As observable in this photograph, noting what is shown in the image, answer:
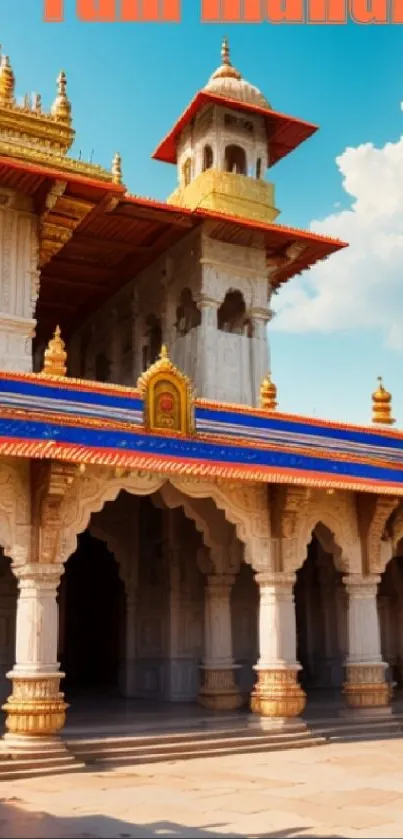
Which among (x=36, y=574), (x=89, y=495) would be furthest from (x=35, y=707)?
(x=89, y=495)

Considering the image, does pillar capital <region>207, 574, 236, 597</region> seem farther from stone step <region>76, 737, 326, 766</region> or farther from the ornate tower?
the ornate tower

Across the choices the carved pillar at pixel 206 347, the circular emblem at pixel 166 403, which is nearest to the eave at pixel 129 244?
the carved pillar at pixel 206 347

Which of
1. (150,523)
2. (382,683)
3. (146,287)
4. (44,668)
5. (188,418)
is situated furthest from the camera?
(146,287)

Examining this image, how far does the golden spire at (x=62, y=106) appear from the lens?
531 inches

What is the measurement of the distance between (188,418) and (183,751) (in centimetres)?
423

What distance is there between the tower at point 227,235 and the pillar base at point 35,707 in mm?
6693

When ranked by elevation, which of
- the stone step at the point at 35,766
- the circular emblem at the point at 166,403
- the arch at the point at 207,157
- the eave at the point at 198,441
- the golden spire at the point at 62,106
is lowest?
the stone step at the point at 35,766

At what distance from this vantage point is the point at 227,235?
1593 cm

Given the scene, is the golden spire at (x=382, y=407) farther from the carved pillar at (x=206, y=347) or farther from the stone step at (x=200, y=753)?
the stone step at (x=200, y=753)

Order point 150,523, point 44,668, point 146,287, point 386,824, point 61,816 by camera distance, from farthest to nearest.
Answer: point 146,287 < point 150,523 < point 44,668 < point 61,816 < point 386,824

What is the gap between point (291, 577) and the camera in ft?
40.1

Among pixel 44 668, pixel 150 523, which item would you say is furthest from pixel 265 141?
pixel 44 668

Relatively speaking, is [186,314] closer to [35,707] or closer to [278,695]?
[278,695]

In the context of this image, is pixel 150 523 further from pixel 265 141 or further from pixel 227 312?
pixel 265 141
